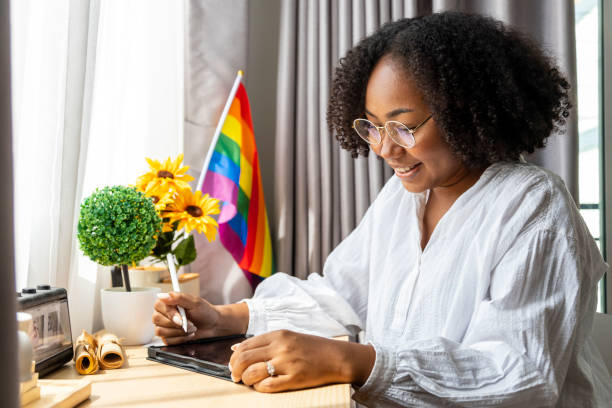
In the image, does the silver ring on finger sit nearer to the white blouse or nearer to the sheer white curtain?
the white blouse

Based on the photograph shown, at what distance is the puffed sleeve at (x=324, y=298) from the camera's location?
3.82 ft

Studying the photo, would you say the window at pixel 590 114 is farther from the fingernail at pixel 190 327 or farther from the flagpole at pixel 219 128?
the fingernail at pixel 190 327

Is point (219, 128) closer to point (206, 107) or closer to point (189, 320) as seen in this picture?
point (206, 107)

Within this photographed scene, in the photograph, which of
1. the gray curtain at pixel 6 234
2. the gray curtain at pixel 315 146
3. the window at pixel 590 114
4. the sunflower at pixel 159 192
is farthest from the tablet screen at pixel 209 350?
the window at pixel 590 114

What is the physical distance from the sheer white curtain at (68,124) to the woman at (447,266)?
252mm

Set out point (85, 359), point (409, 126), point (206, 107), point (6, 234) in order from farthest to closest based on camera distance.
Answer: point (206, 107) < point (409, 126) < point (85, 359) < point (6, 234)

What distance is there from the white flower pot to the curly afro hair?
2.16 feet

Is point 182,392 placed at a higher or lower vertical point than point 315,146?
lower

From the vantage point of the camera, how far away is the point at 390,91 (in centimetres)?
104

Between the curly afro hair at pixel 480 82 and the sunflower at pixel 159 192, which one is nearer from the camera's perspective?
the curly afro hair at pixel 480 82

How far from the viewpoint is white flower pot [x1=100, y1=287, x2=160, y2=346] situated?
110cm

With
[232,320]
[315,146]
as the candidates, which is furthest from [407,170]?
[315,146]

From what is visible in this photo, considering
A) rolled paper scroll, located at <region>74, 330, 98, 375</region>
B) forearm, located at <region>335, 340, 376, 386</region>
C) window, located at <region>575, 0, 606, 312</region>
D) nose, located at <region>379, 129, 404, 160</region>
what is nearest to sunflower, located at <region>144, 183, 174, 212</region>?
rolled paper scroll, located at <region>74, 330, 98, 375</region>

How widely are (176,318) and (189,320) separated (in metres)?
0.03
